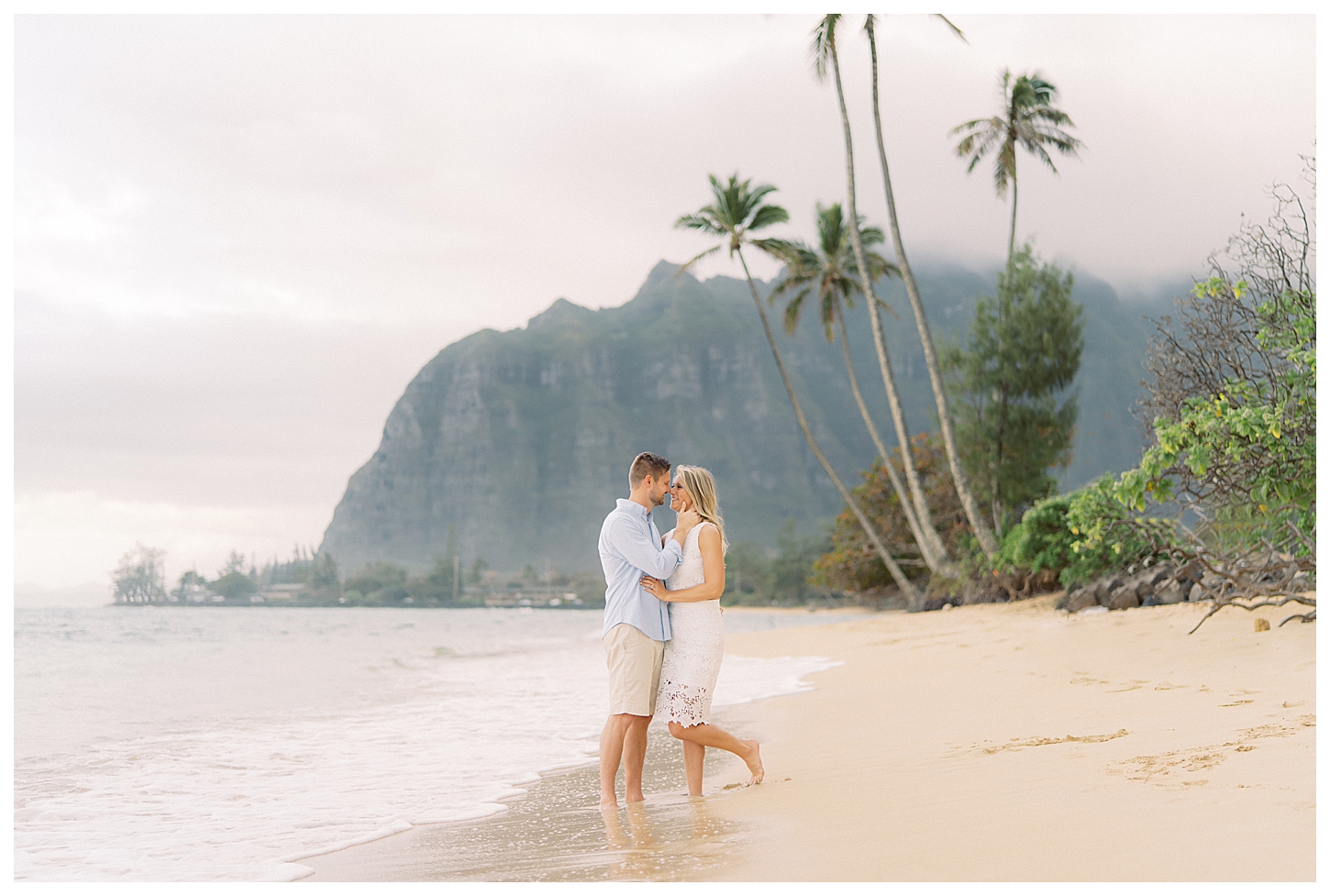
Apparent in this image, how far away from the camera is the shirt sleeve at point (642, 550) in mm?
4145

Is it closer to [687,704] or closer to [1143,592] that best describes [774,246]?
[1143,592]

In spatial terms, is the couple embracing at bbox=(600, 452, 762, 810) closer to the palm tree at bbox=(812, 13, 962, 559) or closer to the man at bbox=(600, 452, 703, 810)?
the man at bbox=(600, 452, 703, 810)

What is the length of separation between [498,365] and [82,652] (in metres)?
151

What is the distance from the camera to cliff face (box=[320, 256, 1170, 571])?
150125 millimetres

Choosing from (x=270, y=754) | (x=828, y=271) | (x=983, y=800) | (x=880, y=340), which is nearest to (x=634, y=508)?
(x=983, y=800)

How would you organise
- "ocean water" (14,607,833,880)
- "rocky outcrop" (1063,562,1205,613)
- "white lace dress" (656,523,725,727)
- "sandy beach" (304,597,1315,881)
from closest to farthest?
1. "sandy beach" (304,597,1315,881)
2. "ocean water" (14,607,833,880)
3. "white lace dress" (656,523,725,727)
4. "rocky outcrop" (1063,562,1205,613)

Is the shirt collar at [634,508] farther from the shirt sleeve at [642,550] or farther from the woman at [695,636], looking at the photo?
the woman at [695,636]

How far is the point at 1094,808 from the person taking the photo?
2.94 metres

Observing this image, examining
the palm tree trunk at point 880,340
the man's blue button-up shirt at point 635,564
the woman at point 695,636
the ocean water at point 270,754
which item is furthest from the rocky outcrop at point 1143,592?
the man's blue button-up shirt at point 635,564

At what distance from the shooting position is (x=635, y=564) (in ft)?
13.6

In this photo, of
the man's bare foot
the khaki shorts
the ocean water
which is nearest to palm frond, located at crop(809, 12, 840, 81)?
the ocean water

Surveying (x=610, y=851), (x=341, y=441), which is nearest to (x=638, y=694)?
(x=610, y=851)

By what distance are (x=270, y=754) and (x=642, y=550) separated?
382 cm

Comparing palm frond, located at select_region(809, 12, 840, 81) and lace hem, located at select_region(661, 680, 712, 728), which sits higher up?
palm frond, located at select_region(809, 12, 840, 81)
